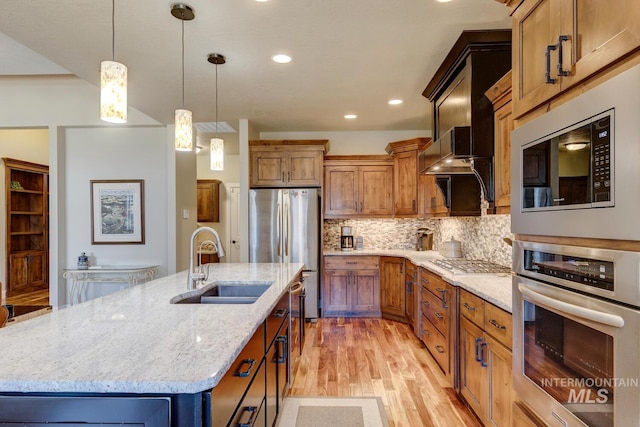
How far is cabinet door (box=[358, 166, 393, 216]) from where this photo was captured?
5.13 m

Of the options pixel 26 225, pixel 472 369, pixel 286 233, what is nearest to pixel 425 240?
pixel 286 233

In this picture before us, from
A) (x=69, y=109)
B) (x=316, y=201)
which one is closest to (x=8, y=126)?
(x=69, y=109)

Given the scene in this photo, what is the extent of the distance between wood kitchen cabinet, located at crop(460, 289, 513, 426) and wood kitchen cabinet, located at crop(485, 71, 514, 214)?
2.20 ft

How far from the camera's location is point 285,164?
4.95 metres

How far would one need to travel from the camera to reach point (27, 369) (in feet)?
3.25

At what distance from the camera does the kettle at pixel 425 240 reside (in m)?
5.18

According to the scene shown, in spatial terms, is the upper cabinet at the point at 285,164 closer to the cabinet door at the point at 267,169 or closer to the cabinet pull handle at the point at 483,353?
the cabinet door at the point at 267,169

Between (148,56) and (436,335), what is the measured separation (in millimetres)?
3235

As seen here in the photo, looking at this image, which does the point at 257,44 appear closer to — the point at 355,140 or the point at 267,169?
the point at 267,169

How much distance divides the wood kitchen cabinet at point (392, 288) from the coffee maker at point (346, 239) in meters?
0.59

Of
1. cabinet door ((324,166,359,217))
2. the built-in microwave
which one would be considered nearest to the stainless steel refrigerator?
cabinet door ((324,166,359,217))

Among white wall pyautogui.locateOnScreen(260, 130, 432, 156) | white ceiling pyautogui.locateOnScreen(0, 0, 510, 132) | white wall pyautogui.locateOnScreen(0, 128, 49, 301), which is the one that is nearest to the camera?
white ceiling pyautogui.locateOnScreen(0, 0, 510, 132)

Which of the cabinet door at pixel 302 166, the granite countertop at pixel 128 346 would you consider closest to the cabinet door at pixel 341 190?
the cabinet door at pixel 302 166

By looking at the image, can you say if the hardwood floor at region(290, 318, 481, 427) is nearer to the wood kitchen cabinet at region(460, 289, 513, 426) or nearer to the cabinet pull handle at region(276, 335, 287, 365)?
the wood kitchen cabinet at region(460, 289, 513, 426)
